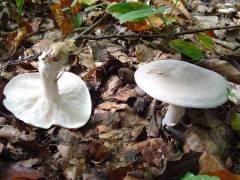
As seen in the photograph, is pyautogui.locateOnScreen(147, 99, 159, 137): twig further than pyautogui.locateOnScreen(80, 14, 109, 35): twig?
No

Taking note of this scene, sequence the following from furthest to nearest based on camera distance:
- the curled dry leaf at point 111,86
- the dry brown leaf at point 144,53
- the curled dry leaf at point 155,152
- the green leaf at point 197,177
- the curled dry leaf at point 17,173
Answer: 1. the dry brown leaf at point 144,53
2. the curled dry leaf at point 111,86
3. the curled dry leaf at point 155,152
4. the curled dry leaf at point 17,173
5. the green leaf at point 197,177

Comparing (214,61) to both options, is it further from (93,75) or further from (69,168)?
(69,168)

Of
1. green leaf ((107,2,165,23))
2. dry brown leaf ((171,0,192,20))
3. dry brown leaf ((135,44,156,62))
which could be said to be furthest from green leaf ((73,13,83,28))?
dry brown leaf ((171,0,192,20))

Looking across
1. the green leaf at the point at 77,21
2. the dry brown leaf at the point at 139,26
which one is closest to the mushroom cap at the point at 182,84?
the dry brown leaf at the point at 139,26

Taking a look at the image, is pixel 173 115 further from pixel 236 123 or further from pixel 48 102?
pixel 48 102

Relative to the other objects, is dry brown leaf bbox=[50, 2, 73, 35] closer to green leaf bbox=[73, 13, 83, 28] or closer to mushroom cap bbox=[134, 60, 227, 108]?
green leaf bbox=[73, 13, 83, 28]

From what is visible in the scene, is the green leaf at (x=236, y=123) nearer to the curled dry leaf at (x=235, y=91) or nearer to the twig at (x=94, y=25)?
the curled dry leaf at (x=235, y=91)

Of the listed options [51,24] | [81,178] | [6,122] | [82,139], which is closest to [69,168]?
[81,178]
